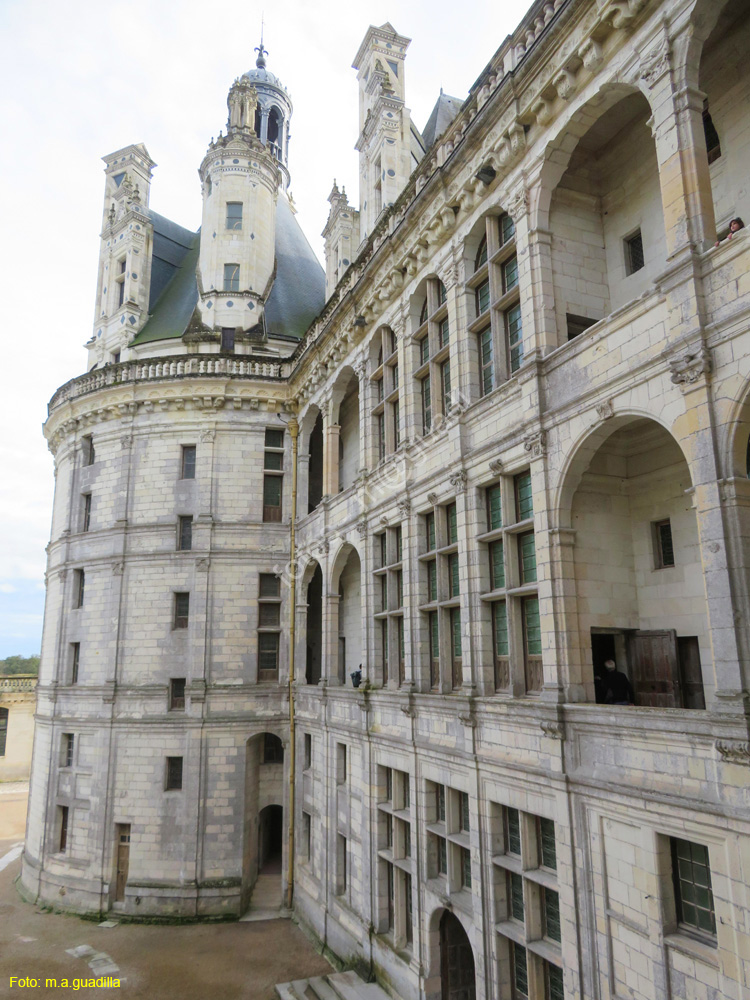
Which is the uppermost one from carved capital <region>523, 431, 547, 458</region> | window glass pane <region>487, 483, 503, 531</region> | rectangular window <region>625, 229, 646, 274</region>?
rectangular window <region>625, 229, 646, 274</region>

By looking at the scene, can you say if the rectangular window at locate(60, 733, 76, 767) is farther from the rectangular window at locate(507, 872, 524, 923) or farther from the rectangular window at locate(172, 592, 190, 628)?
the rectangular window at locate(507, 872, 524, 923)

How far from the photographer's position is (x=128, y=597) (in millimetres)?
25188

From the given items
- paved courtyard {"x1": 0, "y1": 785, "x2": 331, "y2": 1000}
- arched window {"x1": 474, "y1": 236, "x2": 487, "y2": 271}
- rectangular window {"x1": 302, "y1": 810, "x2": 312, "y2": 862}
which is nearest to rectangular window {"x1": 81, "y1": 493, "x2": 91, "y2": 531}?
paved courtyard {"x1": 0, "y1": 785, "x2": 331, "y2": 1000}

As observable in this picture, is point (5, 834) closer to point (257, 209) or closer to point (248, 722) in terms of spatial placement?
point (248, 722)

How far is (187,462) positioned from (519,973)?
19544mm

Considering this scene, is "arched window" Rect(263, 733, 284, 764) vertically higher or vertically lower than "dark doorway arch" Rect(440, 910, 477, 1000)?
higher

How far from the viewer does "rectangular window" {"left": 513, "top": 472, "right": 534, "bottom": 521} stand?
496 inches

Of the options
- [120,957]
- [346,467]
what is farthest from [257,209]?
[120,957]

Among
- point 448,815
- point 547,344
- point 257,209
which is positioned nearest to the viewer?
point 547,344

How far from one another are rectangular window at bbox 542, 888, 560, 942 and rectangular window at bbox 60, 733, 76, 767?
64.3 feet

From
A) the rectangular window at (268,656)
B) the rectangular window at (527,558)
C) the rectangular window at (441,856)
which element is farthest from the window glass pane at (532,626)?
the rectangular window at (268,656)

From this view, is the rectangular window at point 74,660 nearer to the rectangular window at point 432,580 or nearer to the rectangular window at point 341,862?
the rectangular window at point 341,862

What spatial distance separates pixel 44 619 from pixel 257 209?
63.2ft

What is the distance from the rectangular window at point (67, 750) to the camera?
25719 millimetres
